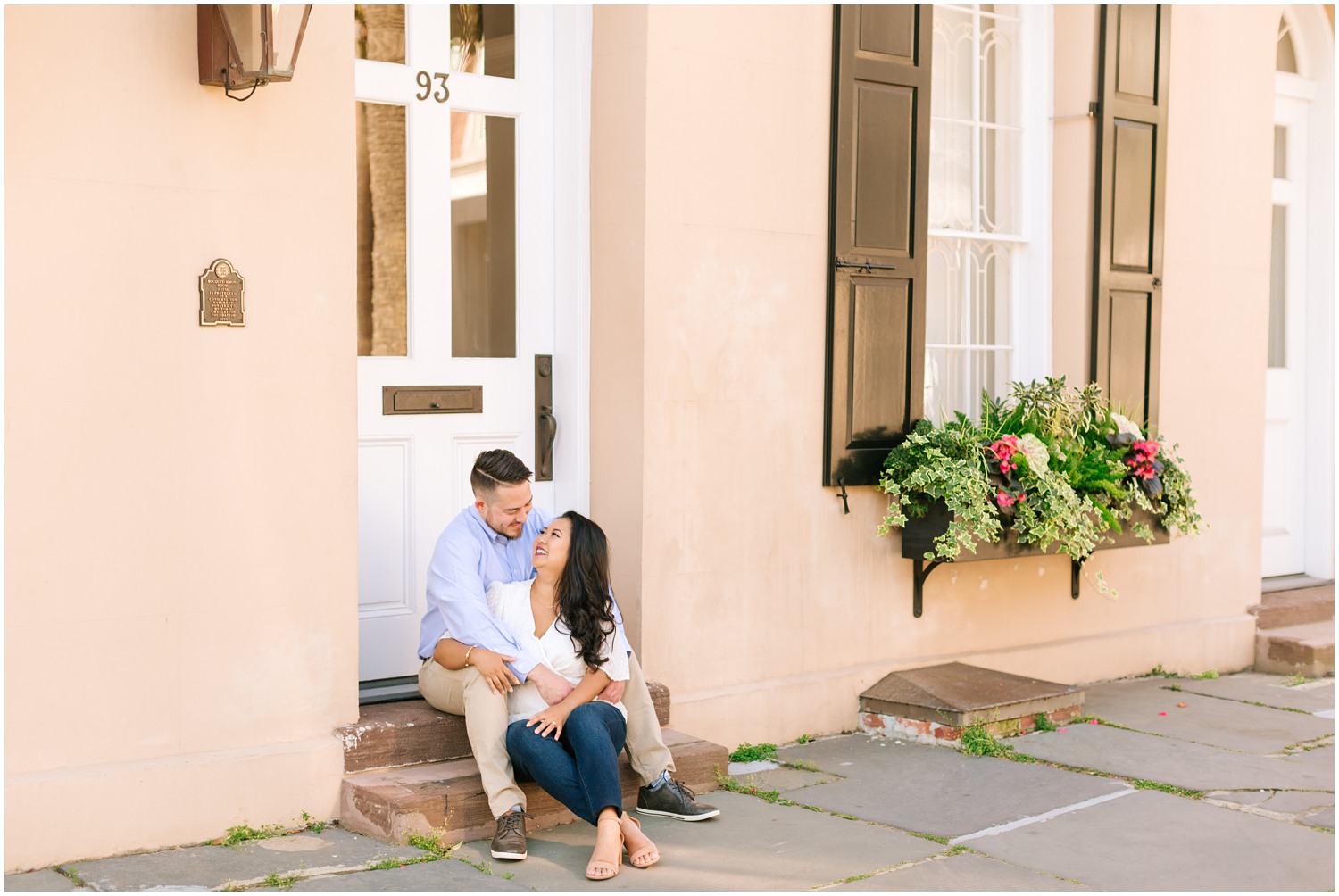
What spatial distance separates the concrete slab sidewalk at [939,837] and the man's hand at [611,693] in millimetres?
421

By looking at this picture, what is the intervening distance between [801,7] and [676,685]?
263cm

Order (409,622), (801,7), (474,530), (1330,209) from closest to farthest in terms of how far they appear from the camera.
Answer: (474,530) < (409,622) < (801,7) < (1330,209)

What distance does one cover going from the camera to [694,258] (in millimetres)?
5246

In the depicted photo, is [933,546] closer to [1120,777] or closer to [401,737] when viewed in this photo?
[1120,777]

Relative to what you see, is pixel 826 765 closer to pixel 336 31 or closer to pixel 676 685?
pixel 676 685

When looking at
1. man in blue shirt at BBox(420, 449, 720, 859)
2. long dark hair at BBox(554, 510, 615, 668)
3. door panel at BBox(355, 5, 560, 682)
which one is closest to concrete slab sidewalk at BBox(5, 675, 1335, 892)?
man in blue shirt at BBox(420, 449, 720, 859)

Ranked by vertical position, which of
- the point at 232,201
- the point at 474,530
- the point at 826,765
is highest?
the point at 232,201

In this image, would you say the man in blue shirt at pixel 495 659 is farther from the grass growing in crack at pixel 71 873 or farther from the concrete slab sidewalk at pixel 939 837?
the grass growing in crack at pixel 71 873

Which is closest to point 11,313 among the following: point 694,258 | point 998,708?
point 694,258

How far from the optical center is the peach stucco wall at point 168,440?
3.90 m

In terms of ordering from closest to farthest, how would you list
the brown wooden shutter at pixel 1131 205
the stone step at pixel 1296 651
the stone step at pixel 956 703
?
the stone step at pixel 956 703 → the brown wooden shutter at pixel 1131 205 → the stone step at pixel 1296 651

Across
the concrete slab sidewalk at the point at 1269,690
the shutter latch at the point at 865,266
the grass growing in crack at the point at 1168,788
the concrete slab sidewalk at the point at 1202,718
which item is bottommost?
the concrete slab sidewalk at the point at 1269,690

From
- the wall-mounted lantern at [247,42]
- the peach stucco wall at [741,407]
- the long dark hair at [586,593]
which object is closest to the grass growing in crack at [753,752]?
the peach stucco wall at [741,407]

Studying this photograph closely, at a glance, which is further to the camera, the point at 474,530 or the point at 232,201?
the point at 474,530
